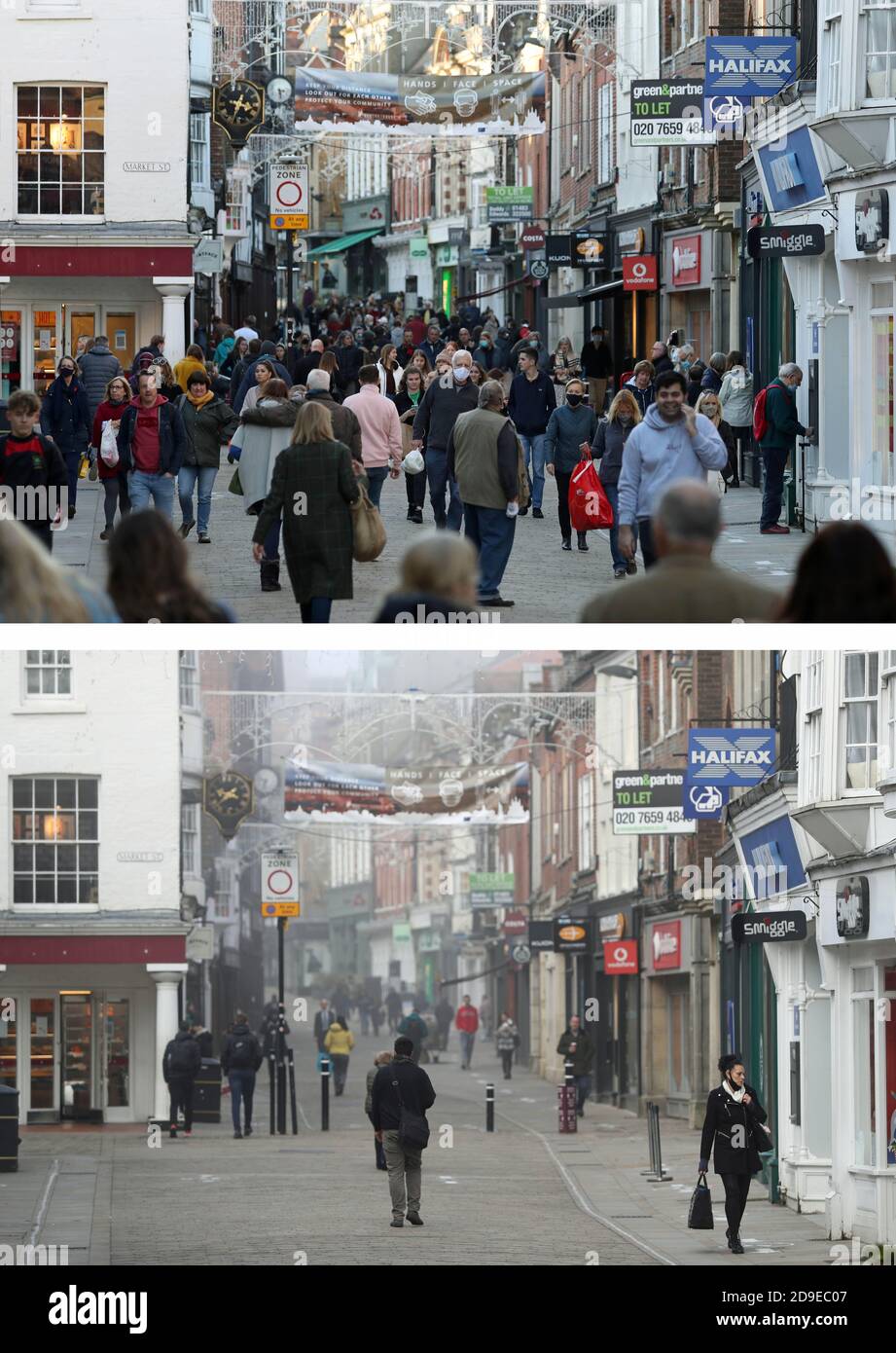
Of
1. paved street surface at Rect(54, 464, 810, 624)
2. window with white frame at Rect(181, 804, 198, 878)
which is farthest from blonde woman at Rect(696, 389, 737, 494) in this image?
window with white frame at Rect(181, 804, 198, 878)

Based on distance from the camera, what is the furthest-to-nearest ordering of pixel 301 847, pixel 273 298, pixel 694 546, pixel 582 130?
pixel 273 298 < pixel 582 130 < pixel 301 847 < pixel 694 546

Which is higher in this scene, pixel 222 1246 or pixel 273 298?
pixel 273 298

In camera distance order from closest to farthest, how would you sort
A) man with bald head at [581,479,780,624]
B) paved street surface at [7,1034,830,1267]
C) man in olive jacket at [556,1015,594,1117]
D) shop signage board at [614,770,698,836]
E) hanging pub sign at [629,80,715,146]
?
man with bald head at [581,479,780,624] → paved street surface at [7,1034,830,1267] → shop signage board at [614,770,698,836] → man in olive jacket at [556,1015,594,1117] → hanging pub sign at [629,80,715,146]

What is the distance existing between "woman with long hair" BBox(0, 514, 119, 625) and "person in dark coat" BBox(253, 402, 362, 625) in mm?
4405

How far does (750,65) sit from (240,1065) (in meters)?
14.8

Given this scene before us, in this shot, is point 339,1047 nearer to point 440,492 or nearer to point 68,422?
point 440,492

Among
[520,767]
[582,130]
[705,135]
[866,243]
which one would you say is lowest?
[520,767]

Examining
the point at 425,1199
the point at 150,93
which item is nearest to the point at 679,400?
the point at 425,1199

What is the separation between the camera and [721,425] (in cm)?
2475

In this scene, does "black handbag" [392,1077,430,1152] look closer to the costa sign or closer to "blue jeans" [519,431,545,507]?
"blue jeans" [519,431,545,507]

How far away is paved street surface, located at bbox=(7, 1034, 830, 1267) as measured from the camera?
10602 mm

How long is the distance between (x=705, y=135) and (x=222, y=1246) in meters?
18.0
